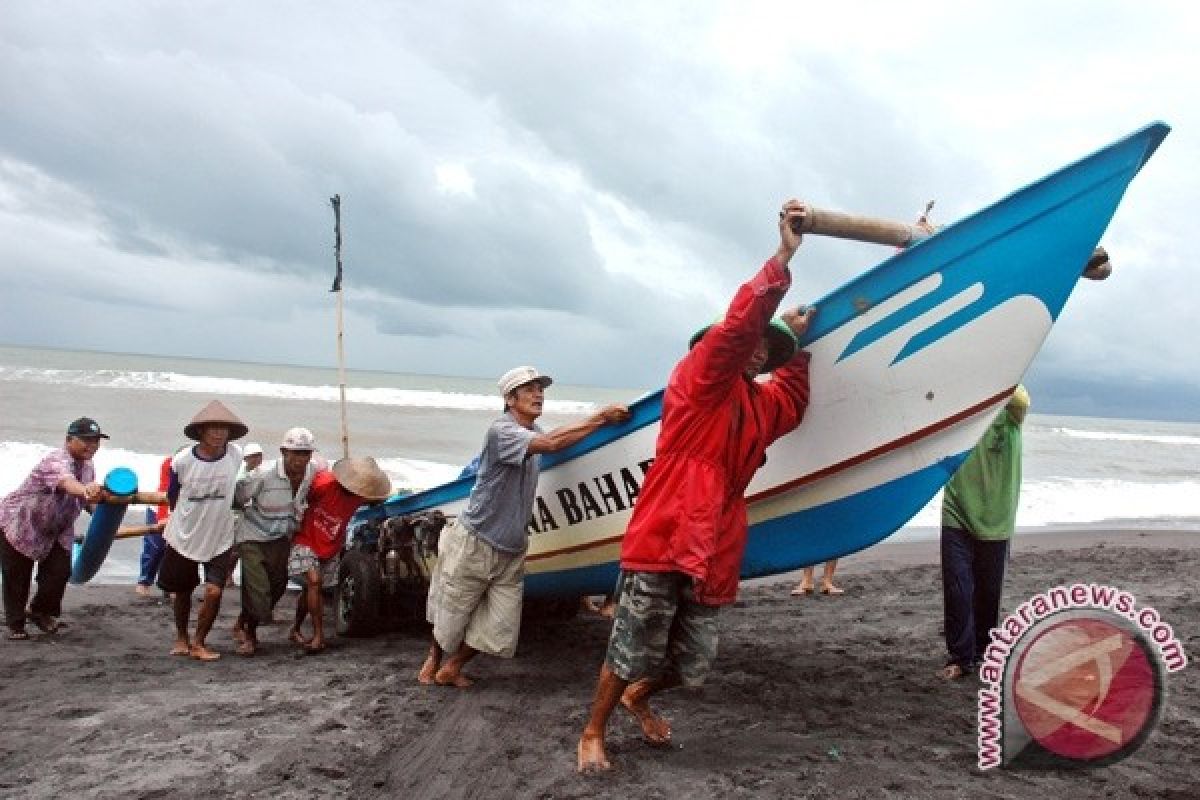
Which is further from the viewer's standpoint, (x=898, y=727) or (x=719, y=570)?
(x=898, y=727)

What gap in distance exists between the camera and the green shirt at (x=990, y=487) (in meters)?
4.29

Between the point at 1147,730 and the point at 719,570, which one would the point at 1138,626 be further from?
the point at 719,570

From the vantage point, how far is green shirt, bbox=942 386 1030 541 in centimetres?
429

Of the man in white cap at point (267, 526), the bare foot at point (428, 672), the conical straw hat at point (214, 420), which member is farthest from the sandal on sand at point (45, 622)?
the bare foot at point (428, 672)

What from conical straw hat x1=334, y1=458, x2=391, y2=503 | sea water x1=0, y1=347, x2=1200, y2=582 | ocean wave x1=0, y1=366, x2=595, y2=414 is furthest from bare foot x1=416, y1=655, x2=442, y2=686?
ocean wave x1=0, y1=366, x2=595, y2=414

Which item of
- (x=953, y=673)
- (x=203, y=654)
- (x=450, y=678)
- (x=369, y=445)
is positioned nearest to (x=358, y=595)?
(x=203, y=654)

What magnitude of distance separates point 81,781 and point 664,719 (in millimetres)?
2321

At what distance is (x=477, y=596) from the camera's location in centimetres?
429

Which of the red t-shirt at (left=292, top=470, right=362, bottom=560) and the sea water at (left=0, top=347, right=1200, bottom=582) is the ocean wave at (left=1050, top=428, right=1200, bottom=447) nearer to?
the sea water at (left=0, top=347, right=1200, bottom=582)

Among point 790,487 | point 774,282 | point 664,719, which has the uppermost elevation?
point 774,282

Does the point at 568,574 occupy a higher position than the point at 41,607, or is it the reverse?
the point at 568,574

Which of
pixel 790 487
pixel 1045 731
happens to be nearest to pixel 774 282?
pixel 790 487

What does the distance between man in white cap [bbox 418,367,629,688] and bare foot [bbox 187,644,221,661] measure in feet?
5.29

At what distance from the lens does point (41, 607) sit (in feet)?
18.0
